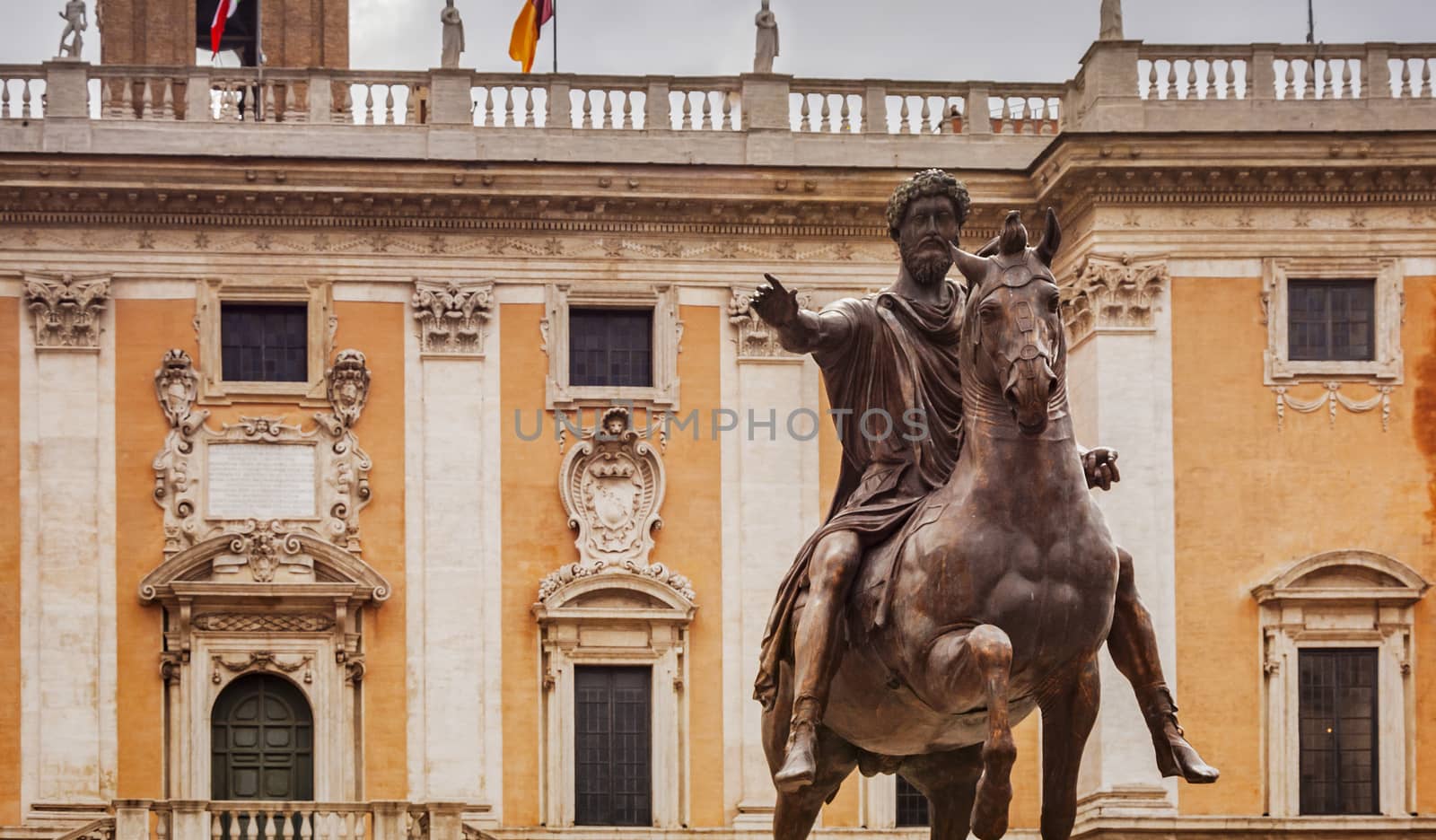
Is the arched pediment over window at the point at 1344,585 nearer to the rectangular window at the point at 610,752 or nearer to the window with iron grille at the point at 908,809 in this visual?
the window with iron grille at the point at 908,809

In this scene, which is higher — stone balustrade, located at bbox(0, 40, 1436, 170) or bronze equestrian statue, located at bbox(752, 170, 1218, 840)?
stone balustrade, located at bbox(0, 40, 1436, 170)

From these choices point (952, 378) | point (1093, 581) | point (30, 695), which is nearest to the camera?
point (1093, 581)

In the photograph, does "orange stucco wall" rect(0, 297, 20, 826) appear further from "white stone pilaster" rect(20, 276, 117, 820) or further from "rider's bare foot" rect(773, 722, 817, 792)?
"rider's bare foot" rect(773, 722, 817, 792)

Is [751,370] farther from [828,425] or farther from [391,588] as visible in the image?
[391,588]

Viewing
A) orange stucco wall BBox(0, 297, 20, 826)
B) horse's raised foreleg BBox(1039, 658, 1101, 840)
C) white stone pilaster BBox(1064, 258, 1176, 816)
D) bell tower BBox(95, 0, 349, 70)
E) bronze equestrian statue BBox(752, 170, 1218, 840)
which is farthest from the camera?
bell tower BBox(95, 0, 349, 70)

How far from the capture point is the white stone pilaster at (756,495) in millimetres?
31641

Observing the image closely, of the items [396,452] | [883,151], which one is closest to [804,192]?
[883,151]

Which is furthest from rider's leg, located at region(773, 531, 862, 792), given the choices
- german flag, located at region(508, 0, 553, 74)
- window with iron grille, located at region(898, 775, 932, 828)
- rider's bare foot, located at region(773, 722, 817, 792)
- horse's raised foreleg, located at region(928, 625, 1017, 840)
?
german flag, located at region(508, 0, 553, 74)

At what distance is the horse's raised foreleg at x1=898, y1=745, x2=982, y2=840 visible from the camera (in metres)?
11.0

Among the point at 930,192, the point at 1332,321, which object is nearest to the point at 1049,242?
the point at 930,192

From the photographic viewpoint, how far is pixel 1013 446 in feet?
32.3

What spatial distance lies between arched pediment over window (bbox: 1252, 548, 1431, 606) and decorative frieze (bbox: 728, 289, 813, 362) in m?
5.73

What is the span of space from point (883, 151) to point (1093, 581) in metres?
23.5

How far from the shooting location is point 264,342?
31953 mm
